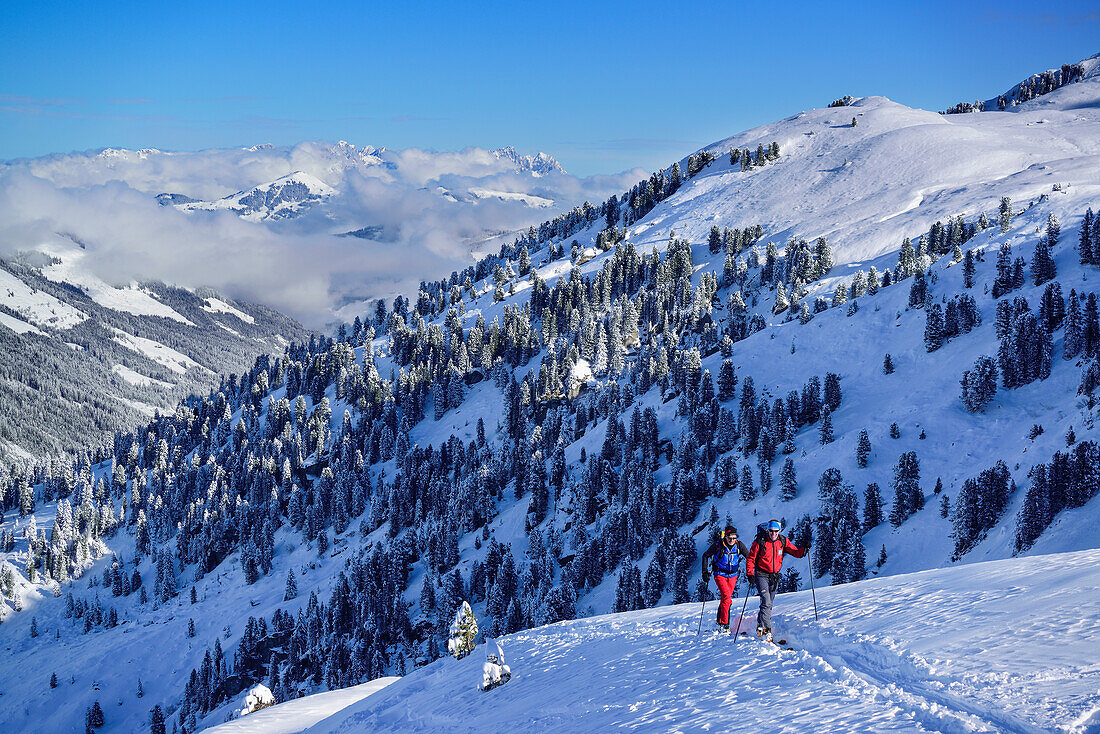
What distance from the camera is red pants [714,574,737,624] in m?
18.8

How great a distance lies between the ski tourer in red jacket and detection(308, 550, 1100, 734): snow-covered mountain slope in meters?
2.03

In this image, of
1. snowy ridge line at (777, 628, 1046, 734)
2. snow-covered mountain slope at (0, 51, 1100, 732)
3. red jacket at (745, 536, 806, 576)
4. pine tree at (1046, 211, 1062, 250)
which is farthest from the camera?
pine tree at (1046, 211, 1062, 250)

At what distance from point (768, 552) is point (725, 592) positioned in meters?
2.48

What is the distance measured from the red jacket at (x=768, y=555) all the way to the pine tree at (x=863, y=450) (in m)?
64.9

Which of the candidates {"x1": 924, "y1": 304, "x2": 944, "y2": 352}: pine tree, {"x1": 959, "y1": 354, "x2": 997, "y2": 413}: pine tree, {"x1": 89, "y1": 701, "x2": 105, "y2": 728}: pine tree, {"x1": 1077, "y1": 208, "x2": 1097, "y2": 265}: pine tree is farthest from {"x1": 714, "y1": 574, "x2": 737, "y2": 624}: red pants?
{"x1": 89, "y1": 701, "x2": 105, "y2": 728}: pine tree

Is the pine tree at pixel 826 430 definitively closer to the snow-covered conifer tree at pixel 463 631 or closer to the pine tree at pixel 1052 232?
the pine tree at pixel 1052 232

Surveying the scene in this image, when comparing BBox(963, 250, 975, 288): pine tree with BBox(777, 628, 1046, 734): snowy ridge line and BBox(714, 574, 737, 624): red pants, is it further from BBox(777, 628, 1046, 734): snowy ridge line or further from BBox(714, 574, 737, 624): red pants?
BBox(777, 628, 1046, 734): snowy ridge line

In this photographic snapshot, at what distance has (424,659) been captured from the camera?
292 feet

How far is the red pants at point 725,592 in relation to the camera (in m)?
18.8

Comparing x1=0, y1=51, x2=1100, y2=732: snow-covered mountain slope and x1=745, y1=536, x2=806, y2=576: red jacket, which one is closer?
x1=745, y1=536, x2=806, y2=576: red jacket

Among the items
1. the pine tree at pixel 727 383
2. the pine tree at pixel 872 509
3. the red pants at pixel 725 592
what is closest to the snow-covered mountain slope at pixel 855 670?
the red pants at pixel 725 592

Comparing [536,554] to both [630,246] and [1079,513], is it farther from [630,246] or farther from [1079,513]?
[630,246]

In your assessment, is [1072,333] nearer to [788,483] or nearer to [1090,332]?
[1090,332]

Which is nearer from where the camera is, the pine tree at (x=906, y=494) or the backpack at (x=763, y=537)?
the backpack at (x=763, y=537)
